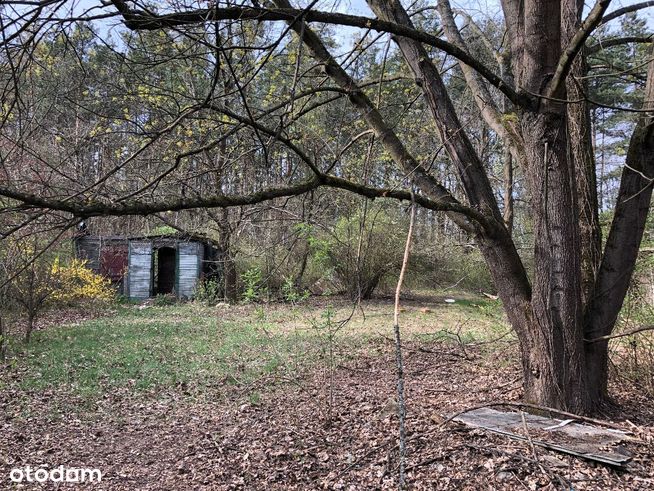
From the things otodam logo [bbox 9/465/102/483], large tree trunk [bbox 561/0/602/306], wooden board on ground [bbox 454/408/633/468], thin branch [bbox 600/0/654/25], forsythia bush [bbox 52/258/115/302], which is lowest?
otodam logo [bbox 9/465/102/483]

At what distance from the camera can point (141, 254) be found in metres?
16.3

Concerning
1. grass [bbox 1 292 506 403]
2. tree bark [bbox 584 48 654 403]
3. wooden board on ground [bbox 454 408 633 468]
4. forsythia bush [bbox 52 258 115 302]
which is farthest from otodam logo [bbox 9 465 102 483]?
forsythia bush [bbox 52 258 115 302]

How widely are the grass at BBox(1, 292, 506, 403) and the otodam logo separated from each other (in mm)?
1844

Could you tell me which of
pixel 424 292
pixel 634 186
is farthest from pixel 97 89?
pixel 424 292

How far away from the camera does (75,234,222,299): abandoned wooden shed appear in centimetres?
1616

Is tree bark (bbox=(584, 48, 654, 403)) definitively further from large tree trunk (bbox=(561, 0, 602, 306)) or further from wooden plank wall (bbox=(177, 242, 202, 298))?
wooden plank wall (bbox=(177, 242, 202, 298))

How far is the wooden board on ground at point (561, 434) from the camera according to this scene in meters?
3.01

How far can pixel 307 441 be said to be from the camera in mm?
3861

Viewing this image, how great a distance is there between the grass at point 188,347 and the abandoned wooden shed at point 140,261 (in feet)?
13.0

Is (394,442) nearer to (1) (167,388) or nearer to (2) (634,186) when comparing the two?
(2) (634,186)

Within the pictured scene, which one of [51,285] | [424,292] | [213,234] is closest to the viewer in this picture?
[51,285]

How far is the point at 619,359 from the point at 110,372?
602 centimetres

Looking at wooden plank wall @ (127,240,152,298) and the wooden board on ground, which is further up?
wooden plank wall @ (127,240,152,298)

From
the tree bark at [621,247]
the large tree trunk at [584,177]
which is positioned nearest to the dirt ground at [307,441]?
the tree bark at [621,247]
